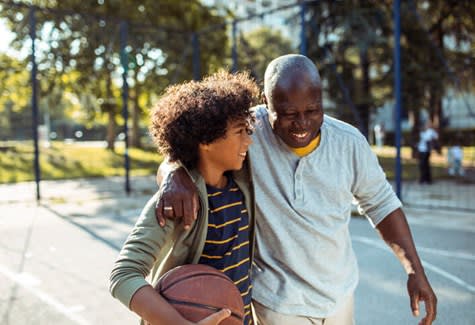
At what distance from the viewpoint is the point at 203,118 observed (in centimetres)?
174

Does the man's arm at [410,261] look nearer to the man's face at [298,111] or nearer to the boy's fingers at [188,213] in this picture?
the man's face at [298,111]

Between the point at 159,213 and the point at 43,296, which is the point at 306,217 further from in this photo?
the point at 43,296

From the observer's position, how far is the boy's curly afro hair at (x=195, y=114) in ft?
5.72

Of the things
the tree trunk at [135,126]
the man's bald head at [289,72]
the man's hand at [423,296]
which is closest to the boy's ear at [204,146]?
the man's bald head at [289,72]

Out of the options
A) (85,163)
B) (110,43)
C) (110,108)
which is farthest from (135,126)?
(110,43)

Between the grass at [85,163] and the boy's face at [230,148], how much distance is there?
12.6 m

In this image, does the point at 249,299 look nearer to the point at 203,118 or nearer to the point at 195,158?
the point at 195,158

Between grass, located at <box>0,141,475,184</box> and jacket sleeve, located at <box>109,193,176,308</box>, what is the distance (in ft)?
42.4

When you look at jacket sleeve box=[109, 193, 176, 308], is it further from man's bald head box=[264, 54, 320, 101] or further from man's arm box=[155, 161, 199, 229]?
man's bald head box=[264, 54, 320, 101]

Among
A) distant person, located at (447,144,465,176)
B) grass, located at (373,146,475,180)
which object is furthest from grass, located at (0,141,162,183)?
distant person, located at (447,144,465,176)

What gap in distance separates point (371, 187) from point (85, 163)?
16.6 meters

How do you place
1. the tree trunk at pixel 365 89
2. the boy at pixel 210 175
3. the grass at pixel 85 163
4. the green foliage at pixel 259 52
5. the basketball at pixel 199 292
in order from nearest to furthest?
the basketball at pixel 199 292 → the boy at pixel 210 175 → the green foliage at pixel 259 52 → the grass at pixel 85 163 → the tree trunk at pixel 365 89

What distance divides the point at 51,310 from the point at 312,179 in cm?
301

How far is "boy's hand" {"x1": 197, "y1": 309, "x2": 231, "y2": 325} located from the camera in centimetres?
152
